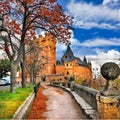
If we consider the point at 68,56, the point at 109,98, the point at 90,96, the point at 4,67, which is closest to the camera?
the point at 109,98

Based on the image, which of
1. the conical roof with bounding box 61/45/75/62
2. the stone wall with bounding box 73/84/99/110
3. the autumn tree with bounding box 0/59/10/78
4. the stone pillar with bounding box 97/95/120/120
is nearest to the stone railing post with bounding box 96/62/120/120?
the stone pillar with bounding box 97/95/120/120

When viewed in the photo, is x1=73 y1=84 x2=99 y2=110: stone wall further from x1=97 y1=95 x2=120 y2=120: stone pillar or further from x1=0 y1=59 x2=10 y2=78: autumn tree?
x1=0 y1=59 x2=10 y2=78: autumn tree

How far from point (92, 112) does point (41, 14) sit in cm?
1301

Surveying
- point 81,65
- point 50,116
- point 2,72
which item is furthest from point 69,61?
point 50,116

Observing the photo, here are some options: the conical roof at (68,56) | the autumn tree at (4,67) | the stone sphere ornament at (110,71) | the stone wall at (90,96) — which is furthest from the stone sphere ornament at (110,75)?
the conical roof at (68,56)

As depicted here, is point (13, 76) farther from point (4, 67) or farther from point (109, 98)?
point (4, 67)

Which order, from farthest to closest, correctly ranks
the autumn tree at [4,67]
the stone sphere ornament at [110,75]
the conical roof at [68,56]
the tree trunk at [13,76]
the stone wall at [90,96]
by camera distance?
the conical roof at [68,56] → the autumn tree at [4,67] → the tree trunk at [13,76] → the stone wall at [90,96] → the stone sphere ornament at [110,75]

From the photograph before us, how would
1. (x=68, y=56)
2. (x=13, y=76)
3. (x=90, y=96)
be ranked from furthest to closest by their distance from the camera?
(x=68, y=56)
(x=13, y=76)
(x=90, y=96)

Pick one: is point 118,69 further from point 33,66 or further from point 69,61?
point 69,61

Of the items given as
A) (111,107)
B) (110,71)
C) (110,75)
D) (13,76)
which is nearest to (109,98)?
(111,107)

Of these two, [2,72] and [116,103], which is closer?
[116,103]

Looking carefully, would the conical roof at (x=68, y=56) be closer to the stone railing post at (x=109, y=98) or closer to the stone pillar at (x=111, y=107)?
the stone railing post at (x=109, y=98)

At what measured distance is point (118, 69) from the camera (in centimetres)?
1024

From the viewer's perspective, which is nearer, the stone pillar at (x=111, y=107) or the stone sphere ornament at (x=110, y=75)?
the stone pillar at (x=111, y=107)
